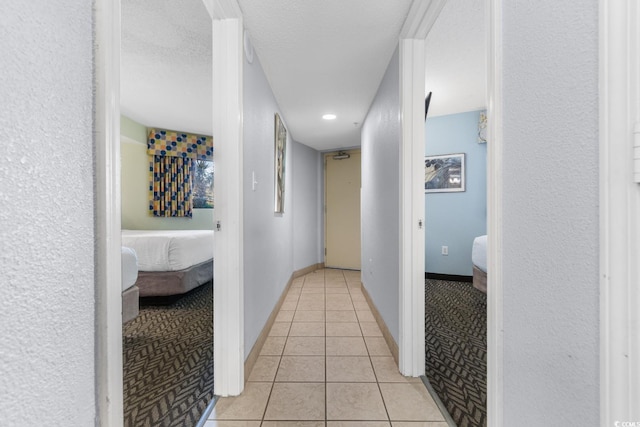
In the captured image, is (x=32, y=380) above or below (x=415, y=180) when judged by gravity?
below

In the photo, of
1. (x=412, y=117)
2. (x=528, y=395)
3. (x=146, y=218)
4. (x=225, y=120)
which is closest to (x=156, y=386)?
(x=225, y=120)

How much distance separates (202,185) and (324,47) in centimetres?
394

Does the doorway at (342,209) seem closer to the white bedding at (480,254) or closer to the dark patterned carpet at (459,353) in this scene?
the dark patterned carpet at (459,353)

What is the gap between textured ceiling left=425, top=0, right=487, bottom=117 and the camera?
1.68 meters

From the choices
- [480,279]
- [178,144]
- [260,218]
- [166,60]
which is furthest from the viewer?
[178,144]

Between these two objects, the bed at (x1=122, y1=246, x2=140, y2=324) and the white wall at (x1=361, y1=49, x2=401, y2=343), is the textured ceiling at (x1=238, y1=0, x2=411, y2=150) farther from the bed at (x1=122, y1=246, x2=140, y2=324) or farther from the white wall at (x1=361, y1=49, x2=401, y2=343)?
the bed at (x1=122, y1=246, x2=140, y2=324)

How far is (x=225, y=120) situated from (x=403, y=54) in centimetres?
111

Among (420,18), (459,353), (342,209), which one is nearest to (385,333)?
(459,353)

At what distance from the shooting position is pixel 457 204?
3682 millimetres

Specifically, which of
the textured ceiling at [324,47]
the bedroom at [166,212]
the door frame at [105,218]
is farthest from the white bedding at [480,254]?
the door frame at [105,218]

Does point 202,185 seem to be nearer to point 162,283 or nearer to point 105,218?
point 162,283

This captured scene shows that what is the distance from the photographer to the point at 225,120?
4.68 feet

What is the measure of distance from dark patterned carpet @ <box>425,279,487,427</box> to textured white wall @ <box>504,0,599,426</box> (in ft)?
2.54

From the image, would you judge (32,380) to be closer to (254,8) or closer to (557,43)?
(557,43)
